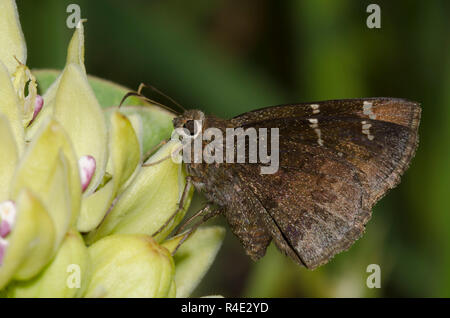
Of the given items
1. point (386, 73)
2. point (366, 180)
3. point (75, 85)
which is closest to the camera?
point (75, 85)

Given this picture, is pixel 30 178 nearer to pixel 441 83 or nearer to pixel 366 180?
pixel 366 180

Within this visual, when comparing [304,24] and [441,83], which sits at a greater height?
[304,24]

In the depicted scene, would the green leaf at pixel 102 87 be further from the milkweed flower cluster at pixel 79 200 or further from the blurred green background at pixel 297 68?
the blurred green background at pixel 297 68

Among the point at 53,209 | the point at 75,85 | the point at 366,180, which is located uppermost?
the point at 75,85

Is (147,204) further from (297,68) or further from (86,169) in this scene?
(297,68)

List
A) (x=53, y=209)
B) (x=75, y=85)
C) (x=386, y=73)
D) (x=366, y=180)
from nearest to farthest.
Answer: (x=53, y=209) < (x=75, y=85) < (x=366, y=180) < (x=386, y=73)

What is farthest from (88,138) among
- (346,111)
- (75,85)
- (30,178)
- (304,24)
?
(304,24)

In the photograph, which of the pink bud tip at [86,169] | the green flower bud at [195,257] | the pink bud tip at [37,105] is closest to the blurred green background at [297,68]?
the green flower bud at [195,257]
